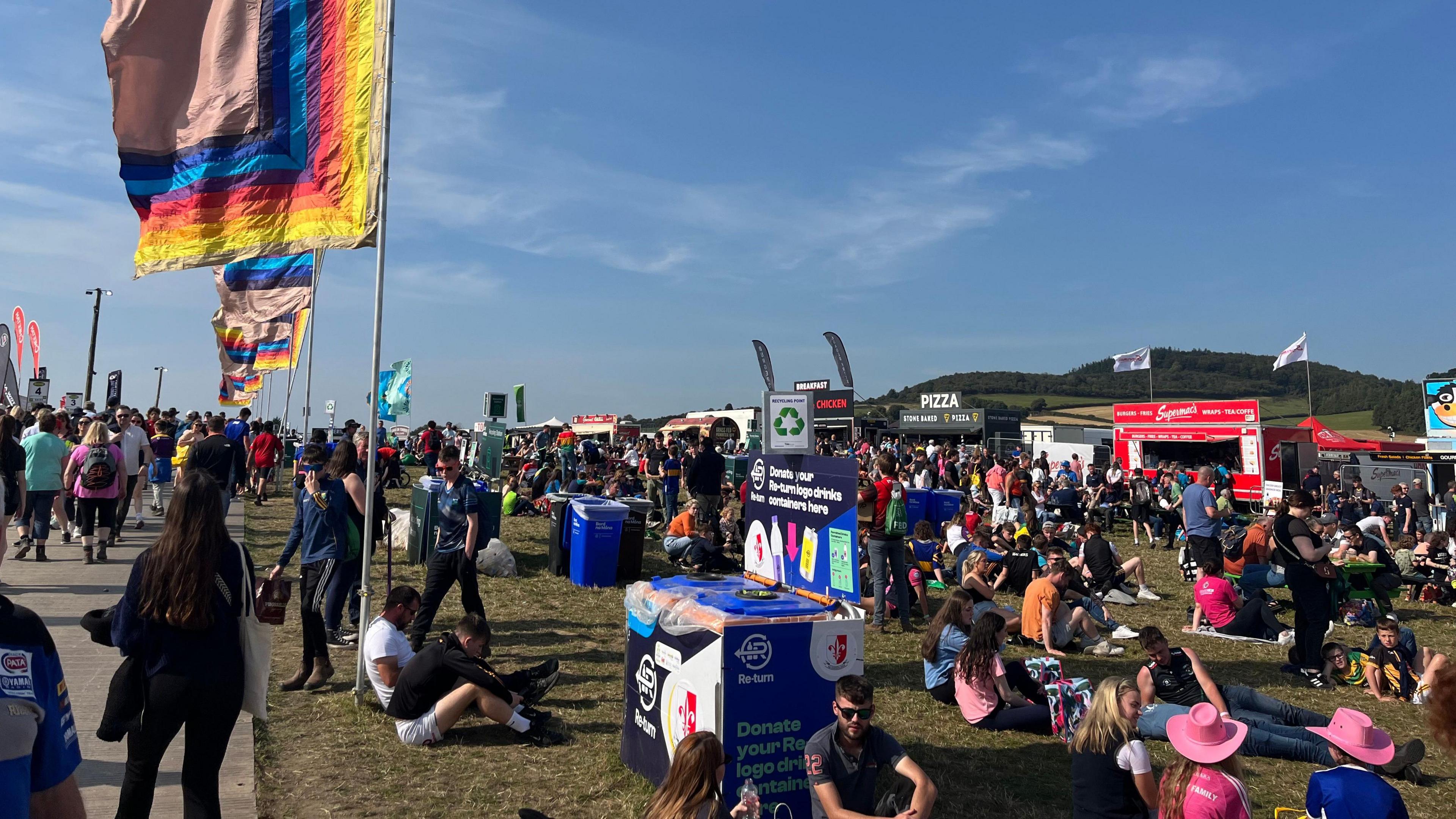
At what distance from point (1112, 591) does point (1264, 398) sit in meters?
108

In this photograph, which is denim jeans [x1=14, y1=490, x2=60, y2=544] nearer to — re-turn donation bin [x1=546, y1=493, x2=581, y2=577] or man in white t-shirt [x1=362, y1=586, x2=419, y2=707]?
re-turn donation bin [x1=546, y1=493, x2=581, y2=577]

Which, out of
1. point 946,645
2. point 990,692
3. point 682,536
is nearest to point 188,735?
point 990,692

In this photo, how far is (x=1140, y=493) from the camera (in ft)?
61.2

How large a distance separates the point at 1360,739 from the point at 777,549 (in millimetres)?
3669

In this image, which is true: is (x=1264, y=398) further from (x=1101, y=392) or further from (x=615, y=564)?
(x=615, y=564)

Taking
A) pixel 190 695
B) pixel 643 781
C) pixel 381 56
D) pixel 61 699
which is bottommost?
pixel 643 781

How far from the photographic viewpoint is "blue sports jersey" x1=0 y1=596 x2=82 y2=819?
6.37ft

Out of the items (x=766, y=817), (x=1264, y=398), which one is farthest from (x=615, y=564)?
(x=1264, y=398)

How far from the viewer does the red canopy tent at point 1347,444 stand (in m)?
30.2

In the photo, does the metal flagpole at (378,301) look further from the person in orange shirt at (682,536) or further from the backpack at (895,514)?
the person in orange shirt at (682,536)

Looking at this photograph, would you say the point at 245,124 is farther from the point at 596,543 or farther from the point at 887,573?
the point at 887,573

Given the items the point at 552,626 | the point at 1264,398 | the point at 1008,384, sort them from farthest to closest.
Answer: the point at 1008,384 → the point at 1264,398 → the point at 552,626

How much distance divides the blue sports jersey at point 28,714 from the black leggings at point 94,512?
9881 millimetres

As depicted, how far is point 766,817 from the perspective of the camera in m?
4.56
